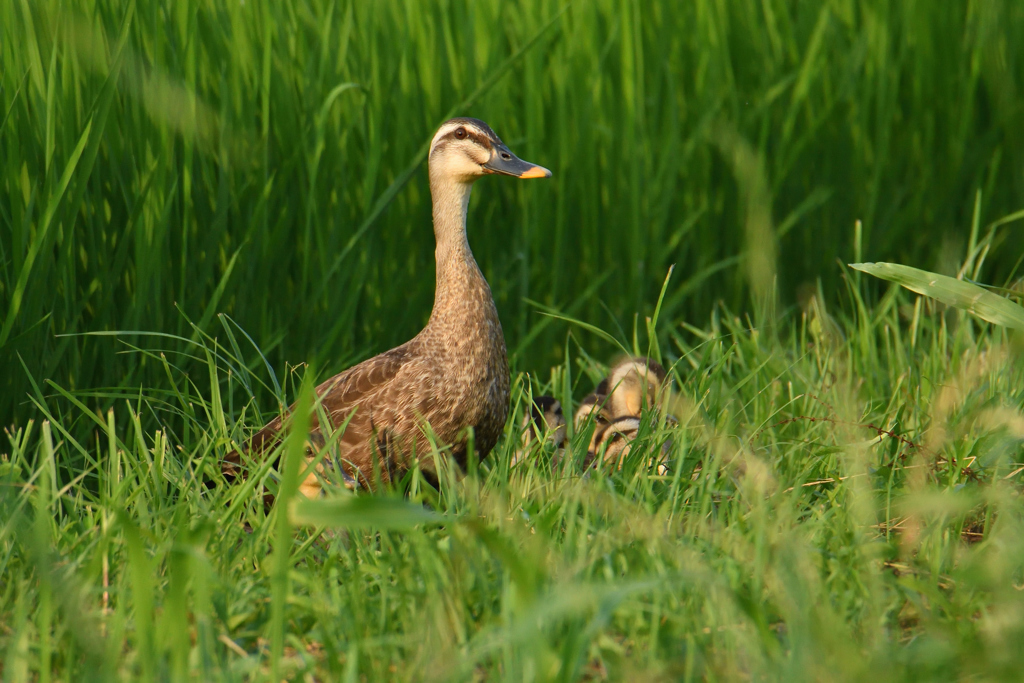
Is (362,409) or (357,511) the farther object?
(362,409)

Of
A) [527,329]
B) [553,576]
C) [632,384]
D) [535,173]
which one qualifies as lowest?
[632,384]

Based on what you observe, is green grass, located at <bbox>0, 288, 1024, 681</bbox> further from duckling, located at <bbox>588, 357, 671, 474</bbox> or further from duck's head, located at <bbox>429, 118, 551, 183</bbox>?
duck's head, located at <bbox>429, 118, 551, 183</bbox>

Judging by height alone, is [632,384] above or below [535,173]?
below

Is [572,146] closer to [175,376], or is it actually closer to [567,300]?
[567,300]

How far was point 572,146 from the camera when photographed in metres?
5.95

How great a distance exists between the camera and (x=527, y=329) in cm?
577

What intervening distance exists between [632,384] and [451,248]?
1380 millimetres

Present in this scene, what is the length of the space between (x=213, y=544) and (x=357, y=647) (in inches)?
29.9

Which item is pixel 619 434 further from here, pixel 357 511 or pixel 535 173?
pixel 357 511

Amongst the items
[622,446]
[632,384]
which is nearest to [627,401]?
[632,384]

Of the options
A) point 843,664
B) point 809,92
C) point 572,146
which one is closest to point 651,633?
point 843,664

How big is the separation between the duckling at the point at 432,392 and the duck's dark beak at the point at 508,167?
323mm

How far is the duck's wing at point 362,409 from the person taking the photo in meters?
4.01

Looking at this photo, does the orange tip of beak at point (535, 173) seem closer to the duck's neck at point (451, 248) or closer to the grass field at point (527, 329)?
the duck's neck at point (451, 248)
